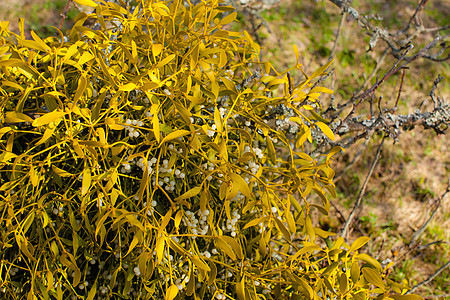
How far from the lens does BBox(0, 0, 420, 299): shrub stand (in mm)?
917

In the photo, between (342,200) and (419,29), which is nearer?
→ (419,29)

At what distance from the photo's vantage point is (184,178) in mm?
1076

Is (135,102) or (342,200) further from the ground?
(135,102)

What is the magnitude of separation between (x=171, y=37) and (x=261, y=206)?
558 millimetres

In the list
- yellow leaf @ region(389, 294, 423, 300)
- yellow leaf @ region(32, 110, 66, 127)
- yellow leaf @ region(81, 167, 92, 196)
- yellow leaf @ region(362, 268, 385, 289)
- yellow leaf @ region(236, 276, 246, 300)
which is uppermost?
yellow leaf @ region(32, 110, 66, 127)

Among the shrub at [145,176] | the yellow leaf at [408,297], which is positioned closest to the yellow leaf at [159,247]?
the shrub at [145,176]

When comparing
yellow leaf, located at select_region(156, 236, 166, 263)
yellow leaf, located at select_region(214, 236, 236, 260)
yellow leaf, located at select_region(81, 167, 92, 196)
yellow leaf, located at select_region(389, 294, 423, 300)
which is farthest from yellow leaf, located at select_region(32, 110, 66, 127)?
yellow leaf, located at select_region(389, 294, 423, 300)

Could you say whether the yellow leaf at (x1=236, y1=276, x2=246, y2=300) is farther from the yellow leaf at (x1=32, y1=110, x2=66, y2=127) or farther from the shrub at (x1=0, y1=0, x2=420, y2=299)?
the yellow leaf at (x1=32, y1=110, x2=66, y2=127)

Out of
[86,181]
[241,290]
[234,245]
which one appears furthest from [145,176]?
[241,290]

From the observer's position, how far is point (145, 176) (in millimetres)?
838

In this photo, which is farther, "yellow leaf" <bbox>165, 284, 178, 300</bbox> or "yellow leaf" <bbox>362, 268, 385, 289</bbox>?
"yellow leaf" <bbox>362, 268, 385, 289</bbox>

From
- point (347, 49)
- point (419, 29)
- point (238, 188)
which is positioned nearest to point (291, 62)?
point (347, 49)

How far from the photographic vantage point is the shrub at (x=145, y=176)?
92 centimetres

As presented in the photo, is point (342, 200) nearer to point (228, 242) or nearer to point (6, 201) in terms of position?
point (228, 242)
